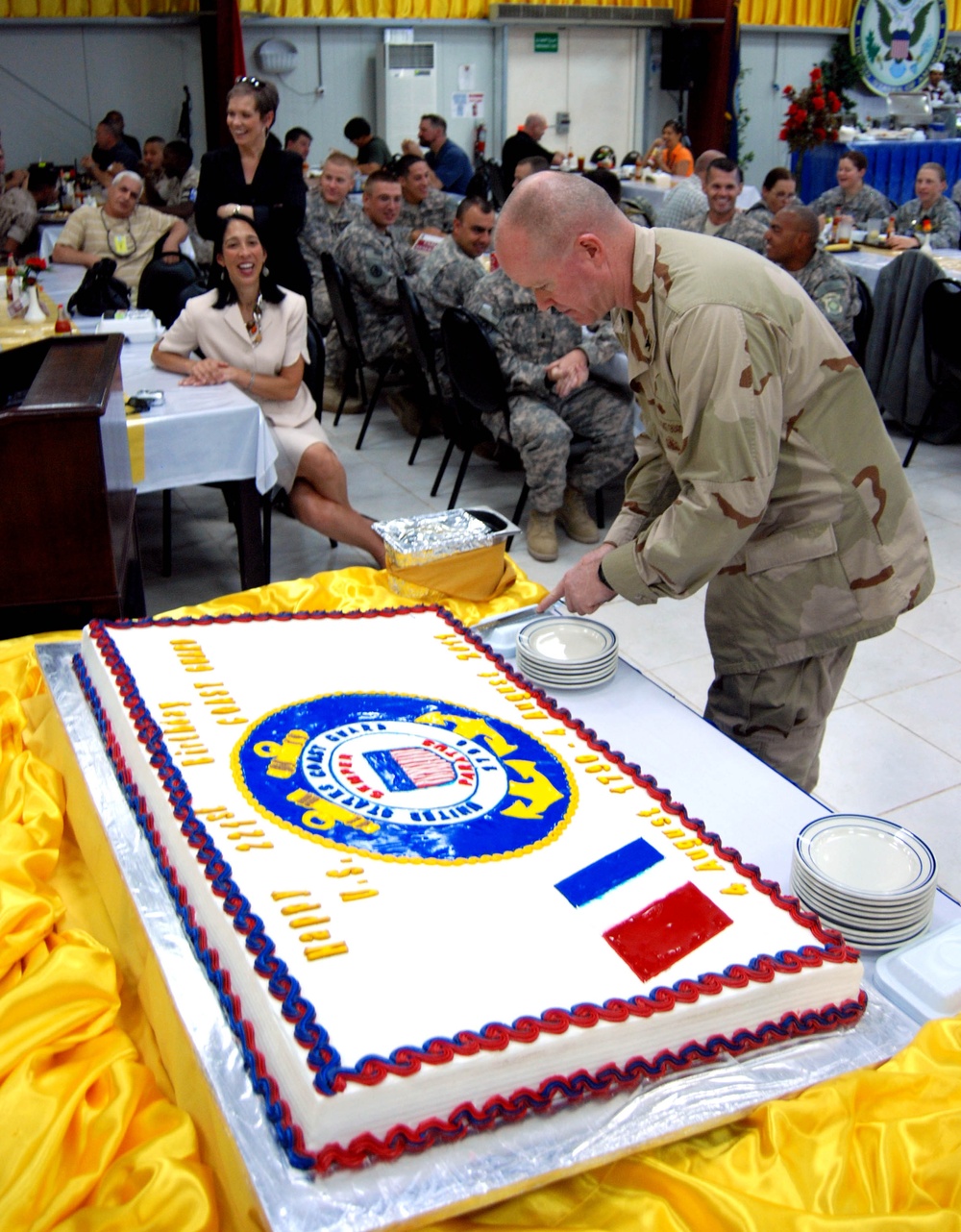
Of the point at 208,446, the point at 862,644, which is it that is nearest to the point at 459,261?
the point at 208,446

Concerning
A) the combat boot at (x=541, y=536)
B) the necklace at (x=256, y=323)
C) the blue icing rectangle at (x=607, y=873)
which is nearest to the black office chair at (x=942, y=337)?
the combat boot at (x=541, y=536)

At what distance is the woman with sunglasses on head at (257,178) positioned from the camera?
394cm

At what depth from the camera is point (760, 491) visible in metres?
1.33

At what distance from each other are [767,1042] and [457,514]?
4.00 ft

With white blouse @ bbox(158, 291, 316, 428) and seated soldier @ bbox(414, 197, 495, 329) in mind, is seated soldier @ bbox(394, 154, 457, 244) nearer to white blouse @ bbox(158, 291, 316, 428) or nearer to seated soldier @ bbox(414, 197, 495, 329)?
seated soldier @ bbox(414, 197, 495, 329)

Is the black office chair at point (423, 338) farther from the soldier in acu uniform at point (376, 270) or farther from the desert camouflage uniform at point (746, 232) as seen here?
the desert camouflage uniform at point (746, 232)

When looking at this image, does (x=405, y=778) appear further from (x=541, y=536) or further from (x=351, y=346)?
(x=351, y=346)

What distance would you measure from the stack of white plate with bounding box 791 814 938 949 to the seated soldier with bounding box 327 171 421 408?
4.11 meters

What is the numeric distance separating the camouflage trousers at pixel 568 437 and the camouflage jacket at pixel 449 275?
599 mm

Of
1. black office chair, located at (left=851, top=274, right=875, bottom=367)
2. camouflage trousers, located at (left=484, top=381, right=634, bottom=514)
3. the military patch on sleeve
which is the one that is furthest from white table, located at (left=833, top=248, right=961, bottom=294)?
camouflage trousers, located at (left=484, top=381, right=634, bottom=514)

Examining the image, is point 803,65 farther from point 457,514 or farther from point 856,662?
point 457,514

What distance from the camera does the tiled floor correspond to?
253cm

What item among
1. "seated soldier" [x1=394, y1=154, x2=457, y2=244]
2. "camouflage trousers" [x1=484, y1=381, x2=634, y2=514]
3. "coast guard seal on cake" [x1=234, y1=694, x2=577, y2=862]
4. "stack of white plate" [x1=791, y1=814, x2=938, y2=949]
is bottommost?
"camouflage trousers" [x1=484, y1=381, x2=634, y2=514]

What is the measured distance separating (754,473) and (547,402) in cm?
263
